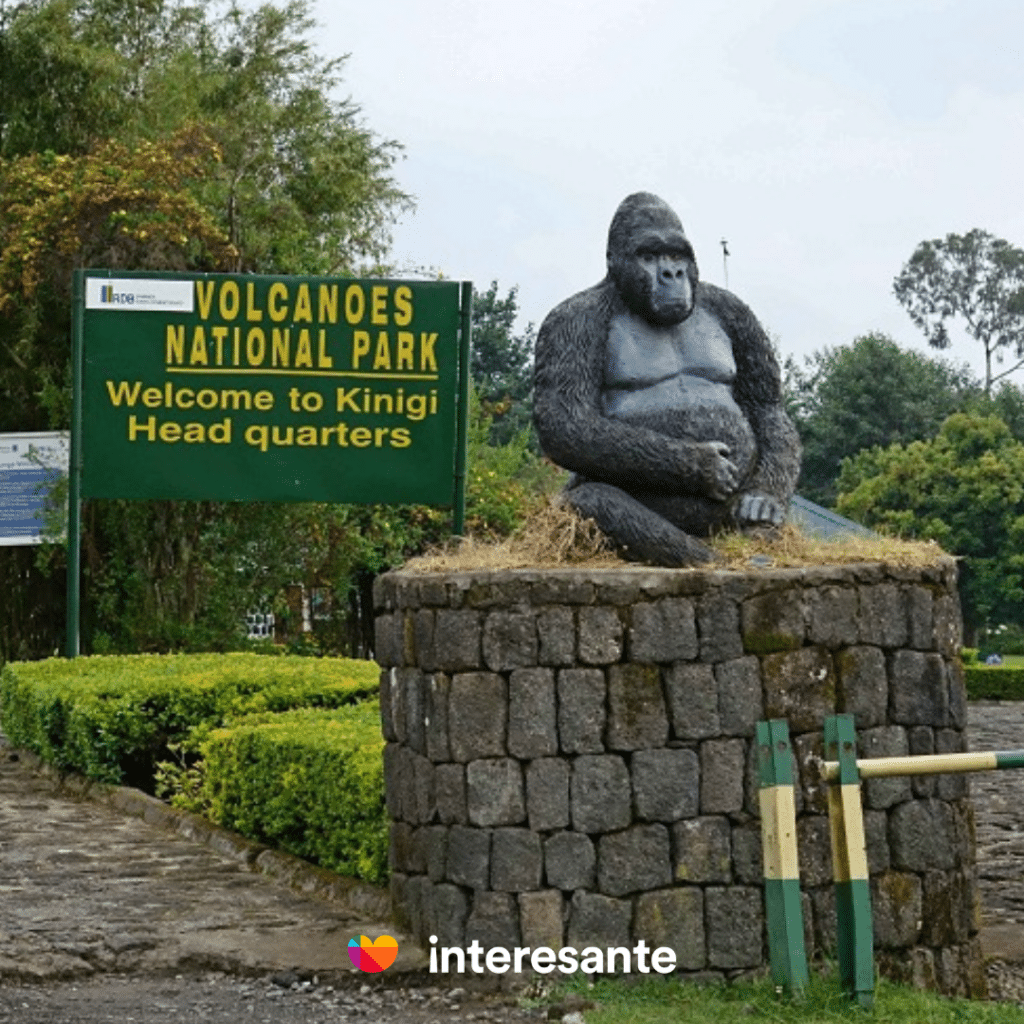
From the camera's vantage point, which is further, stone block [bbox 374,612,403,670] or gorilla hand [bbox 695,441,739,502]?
gorilla hand [bbox 695,441,739,502]

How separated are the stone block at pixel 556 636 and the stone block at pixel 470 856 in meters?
0.60

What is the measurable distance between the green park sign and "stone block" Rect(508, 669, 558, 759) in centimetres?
652

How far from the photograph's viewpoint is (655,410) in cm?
724

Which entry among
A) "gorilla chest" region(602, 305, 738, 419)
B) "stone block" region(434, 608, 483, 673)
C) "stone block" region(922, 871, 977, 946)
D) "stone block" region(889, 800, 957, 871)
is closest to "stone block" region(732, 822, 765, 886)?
"stone block" region(889, 800, 957, 871)

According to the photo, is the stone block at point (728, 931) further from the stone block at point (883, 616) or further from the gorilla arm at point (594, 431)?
the gorilla arm at point (594, 431)

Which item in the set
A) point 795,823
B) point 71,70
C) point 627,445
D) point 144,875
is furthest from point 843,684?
point 71,70

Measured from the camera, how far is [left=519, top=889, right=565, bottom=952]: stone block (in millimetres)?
6480

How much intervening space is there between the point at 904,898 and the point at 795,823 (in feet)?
2.19

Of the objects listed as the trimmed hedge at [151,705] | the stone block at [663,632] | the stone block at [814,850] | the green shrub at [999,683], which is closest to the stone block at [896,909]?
the stone block at [814,850]

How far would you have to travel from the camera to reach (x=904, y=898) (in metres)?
6.73

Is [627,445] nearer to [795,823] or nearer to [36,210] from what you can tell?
[795,823]

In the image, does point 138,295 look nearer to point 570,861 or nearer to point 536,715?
point 536,715

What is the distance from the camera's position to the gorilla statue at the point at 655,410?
7086mm

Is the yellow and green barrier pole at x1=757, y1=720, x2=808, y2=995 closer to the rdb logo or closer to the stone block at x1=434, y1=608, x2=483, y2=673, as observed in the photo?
the stone block at x1=434, y1=608, x2=483, y2=673
